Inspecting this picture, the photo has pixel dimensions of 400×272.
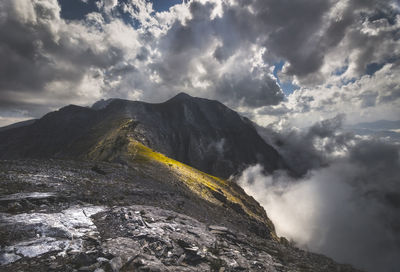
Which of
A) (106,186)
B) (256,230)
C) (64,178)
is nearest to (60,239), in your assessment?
(106,186)

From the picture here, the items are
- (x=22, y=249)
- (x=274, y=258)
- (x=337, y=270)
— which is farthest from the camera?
(x=337, y=270)

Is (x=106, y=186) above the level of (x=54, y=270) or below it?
above

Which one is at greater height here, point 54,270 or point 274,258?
point 274,258

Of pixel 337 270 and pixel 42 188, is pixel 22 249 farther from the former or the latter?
pixel 337 270

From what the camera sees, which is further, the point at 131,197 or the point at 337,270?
the point at 131,197

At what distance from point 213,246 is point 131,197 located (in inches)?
498

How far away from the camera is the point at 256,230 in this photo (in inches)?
1034

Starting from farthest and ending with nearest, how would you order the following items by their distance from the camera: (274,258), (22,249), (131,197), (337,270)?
(131,197) → (337,270) → (274,258) → (22,249)

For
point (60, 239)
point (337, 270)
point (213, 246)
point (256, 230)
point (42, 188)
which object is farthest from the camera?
point (256, 230)

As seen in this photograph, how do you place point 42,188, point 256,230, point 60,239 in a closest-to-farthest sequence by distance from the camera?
point 60,239
point 42,188
point 256,230

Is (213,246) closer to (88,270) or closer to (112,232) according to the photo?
(112,232)

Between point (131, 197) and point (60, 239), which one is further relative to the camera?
point (131, 197)

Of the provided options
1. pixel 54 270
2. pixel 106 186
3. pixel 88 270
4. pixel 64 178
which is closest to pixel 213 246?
pixel 88 270

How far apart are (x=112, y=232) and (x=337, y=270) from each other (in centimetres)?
1738
